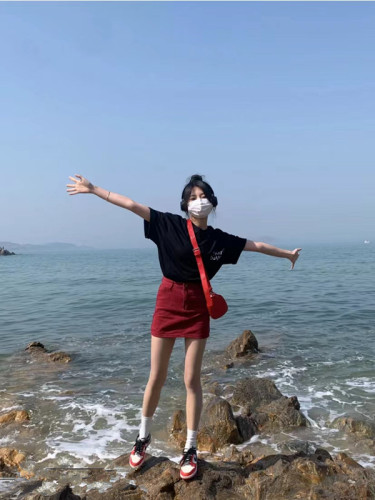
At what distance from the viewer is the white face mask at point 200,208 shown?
4445 millimetres

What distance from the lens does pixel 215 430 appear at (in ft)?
22.2

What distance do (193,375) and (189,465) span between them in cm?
94

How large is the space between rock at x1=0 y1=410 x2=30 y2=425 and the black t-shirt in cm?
543

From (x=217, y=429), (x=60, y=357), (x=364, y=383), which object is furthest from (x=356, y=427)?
(x=60, y=357)

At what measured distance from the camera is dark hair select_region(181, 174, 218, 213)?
4551mm

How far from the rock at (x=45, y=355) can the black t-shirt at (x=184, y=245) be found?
30.0ft


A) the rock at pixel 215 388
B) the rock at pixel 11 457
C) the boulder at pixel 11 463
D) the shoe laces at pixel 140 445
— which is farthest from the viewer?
the rock at pixel 215 388

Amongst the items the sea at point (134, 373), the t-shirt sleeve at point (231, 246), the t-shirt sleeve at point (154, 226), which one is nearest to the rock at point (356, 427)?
the sea at point (134, 373)

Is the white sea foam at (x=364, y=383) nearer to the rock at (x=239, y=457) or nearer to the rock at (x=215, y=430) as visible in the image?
the rock at (x=215, y=430)

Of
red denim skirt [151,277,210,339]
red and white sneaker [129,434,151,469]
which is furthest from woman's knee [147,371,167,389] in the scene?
red and white sneaker [129,434,151,469]

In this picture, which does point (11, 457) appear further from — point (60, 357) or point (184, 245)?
point (60, 357)

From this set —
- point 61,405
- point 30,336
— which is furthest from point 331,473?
point 30,336

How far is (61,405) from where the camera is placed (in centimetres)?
893

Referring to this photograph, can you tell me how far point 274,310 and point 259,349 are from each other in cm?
824
